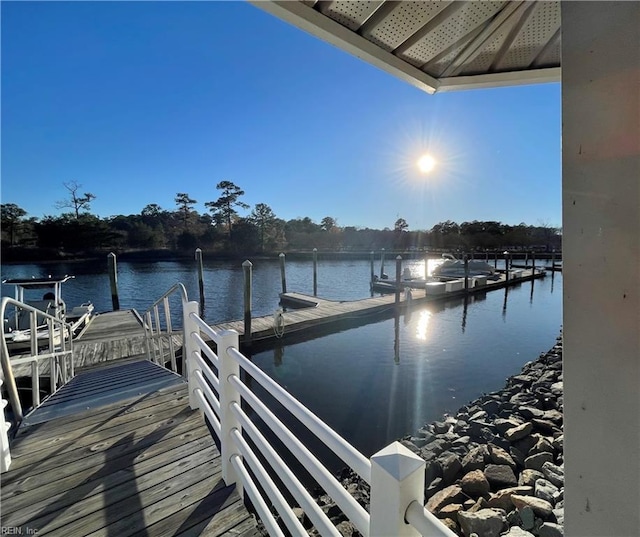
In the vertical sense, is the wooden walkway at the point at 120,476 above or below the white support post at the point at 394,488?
below

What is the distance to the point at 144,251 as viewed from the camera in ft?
102

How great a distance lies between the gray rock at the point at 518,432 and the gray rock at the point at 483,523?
1383 millimetres

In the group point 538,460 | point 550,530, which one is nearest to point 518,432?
point 538,460

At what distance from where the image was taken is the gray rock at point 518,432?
3.47 meters

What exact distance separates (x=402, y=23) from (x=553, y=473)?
11.7ft

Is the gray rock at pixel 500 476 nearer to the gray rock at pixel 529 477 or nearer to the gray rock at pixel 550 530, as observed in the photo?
the gray rock at pixel 529 477

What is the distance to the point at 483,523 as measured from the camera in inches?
86.8

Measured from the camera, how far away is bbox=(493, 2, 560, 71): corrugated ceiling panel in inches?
49.7

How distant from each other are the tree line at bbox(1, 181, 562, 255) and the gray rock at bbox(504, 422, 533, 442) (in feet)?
104

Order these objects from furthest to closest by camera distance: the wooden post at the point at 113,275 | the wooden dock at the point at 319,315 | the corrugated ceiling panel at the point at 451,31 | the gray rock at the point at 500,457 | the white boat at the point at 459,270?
the white boat at the point at 459,270
the wooden post at the point at 113,275
the wooden dock at the point at 319,315
the gray rock at the point at 500,457
the corrugated ceiling panel at the point at 451,31

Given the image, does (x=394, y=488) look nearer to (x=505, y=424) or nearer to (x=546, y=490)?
(x=546, y=490)

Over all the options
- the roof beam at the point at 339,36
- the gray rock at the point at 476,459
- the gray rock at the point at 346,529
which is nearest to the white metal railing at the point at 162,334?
the roof beam at the point at 339,36

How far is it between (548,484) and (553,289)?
15801 mm

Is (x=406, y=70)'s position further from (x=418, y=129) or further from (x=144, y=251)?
(x=144, y=251)
